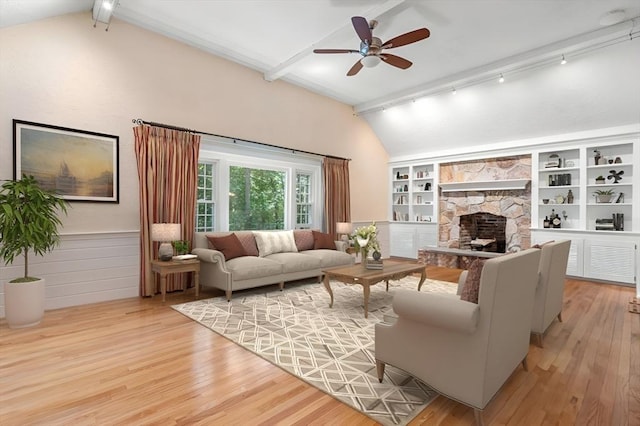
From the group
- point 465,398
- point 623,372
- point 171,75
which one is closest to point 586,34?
point 623,372

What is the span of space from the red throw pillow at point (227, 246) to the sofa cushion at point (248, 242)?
0.20 m

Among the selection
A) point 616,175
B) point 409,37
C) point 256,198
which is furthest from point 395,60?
point 616,175

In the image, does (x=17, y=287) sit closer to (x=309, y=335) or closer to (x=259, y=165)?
(x=309, y=335)

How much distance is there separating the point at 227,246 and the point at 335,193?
3.15 metres

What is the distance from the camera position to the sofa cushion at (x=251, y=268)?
4.45m

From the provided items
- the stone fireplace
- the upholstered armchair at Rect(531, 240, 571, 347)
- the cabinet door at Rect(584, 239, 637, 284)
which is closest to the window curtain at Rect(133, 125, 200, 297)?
the upholstered armchair at Rect(531, 240, 571, 347)

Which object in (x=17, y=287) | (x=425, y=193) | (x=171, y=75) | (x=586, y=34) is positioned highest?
(x=586, y=34)

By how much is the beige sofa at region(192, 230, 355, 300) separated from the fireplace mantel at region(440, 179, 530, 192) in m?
3.65

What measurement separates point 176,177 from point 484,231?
6713mm

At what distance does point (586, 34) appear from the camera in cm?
464

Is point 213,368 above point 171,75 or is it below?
below

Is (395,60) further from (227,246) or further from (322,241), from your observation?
(227,246)

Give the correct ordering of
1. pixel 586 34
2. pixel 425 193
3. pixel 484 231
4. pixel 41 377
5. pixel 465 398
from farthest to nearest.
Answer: pixel 425 193, pixel 484 231, pixel 586 34, pixel 41 377, pixel 465 398

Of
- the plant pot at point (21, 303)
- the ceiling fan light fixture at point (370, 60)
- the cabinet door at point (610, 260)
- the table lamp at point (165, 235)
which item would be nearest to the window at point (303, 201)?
the table lamp at point (165, 235)
